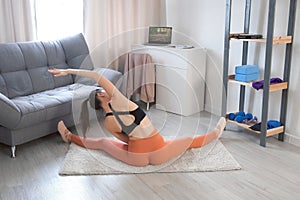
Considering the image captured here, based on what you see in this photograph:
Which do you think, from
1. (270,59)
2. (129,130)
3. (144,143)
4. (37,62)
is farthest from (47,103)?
(270,59)

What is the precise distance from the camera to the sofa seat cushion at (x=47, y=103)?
266 cm

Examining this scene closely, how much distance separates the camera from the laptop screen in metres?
3.96

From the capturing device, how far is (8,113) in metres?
2.51

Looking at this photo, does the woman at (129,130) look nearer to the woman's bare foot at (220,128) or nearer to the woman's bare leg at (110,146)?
the woman's bare leg at (110,146)

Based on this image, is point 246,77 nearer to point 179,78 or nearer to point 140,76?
point 179,78

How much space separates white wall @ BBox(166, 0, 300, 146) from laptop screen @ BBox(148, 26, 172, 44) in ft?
0.75

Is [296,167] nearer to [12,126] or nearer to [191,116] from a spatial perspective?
[191,116]

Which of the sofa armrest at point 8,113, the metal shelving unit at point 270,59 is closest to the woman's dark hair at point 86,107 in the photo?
the sofa armrest at point 8,113

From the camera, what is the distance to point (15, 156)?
8.90 ft

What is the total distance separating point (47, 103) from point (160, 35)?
1746mm

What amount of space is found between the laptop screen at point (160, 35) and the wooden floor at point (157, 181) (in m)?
1.72

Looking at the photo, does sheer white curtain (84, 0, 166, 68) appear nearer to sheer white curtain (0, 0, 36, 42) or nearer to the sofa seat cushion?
sheer white curtain (0, 0, 36, 42)

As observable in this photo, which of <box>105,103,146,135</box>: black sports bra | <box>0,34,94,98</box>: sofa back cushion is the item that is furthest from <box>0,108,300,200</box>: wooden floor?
<box>0,34,94,98</box>: sofa back cushion

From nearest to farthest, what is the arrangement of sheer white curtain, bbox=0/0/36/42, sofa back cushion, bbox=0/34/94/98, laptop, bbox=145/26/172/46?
sofa back cushion, bbox=0/34/94/98
sheer white curtain, bbox=0/0/36/42
laptop, bbox=145/26/172/46
